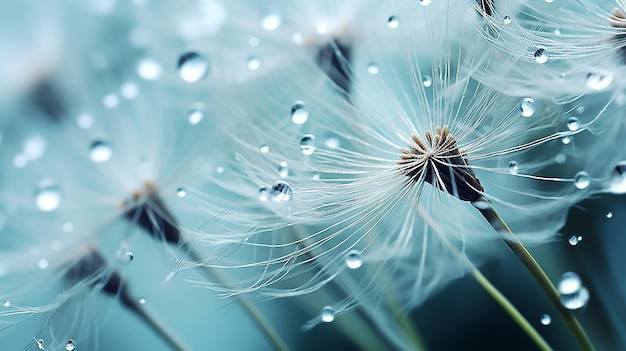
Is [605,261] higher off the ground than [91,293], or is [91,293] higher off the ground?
[605,261]

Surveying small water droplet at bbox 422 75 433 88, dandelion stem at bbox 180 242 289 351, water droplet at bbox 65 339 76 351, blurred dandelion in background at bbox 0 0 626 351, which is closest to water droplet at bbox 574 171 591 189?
blurred dandelion in background at bbox 0 0 626 351

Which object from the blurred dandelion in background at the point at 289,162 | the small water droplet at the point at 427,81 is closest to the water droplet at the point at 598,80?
the blurred dandelion in background at the point at 289,162

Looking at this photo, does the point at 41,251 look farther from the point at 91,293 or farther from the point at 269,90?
the point at 269,90

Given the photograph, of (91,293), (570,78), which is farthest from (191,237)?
(570,78)

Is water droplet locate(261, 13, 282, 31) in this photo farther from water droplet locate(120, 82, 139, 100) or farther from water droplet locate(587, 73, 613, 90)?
water droplet locate(587, 73, 613, 90)

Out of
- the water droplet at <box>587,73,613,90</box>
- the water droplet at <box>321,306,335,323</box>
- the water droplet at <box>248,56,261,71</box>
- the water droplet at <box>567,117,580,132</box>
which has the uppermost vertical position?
the water droplet at <box>248,56,261,71</box>

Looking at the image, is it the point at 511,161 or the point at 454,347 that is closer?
the point at 511,161
